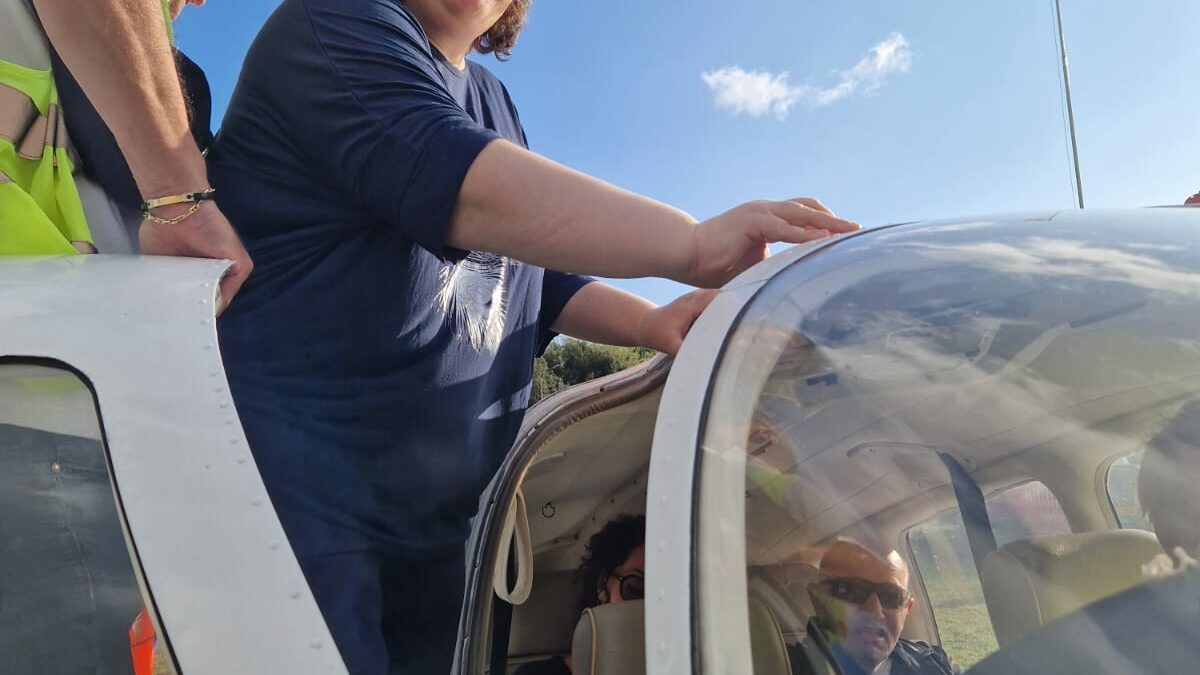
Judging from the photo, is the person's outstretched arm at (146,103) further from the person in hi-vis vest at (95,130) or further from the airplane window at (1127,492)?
the airplane window at (1127,492)

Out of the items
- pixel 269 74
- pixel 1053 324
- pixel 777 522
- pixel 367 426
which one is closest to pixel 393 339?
pixel 367 426

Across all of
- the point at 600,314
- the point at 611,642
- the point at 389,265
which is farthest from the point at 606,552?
the point at 389,265

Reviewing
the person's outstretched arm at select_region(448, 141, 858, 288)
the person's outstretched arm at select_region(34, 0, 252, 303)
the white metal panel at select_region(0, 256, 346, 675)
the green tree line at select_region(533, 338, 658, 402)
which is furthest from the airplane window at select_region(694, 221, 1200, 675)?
the green tree line at select_region(533, 338, 658, 402)

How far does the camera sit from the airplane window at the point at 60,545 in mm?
980

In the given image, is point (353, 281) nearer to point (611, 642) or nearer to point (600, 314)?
point (600, 314)

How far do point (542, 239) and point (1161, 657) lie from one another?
928mm

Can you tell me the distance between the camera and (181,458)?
98cm

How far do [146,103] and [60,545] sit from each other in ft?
2.31

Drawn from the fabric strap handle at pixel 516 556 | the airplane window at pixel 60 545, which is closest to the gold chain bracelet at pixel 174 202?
the airplane window at pixel 60 545

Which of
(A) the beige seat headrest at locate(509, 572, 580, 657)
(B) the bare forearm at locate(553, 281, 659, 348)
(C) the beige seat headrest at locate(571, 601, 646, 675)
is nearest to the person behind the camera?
(C) the beige seat headrest at locate(571, 601, 646, 675)

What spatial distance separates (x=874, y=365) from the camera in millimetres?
1042

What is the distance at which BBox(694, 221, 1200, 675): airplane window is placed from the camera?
87cm

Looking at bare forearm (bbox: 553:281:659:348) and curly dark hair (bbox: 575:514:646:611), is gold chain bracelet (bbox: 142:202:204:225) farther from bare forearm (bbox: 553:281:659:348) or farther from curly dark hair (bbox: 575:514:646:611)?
curly dark hair (bbox: 575:514:646:611)

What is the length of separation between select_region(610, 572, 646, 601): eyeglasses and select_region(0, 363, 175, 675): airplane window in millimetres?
1364
